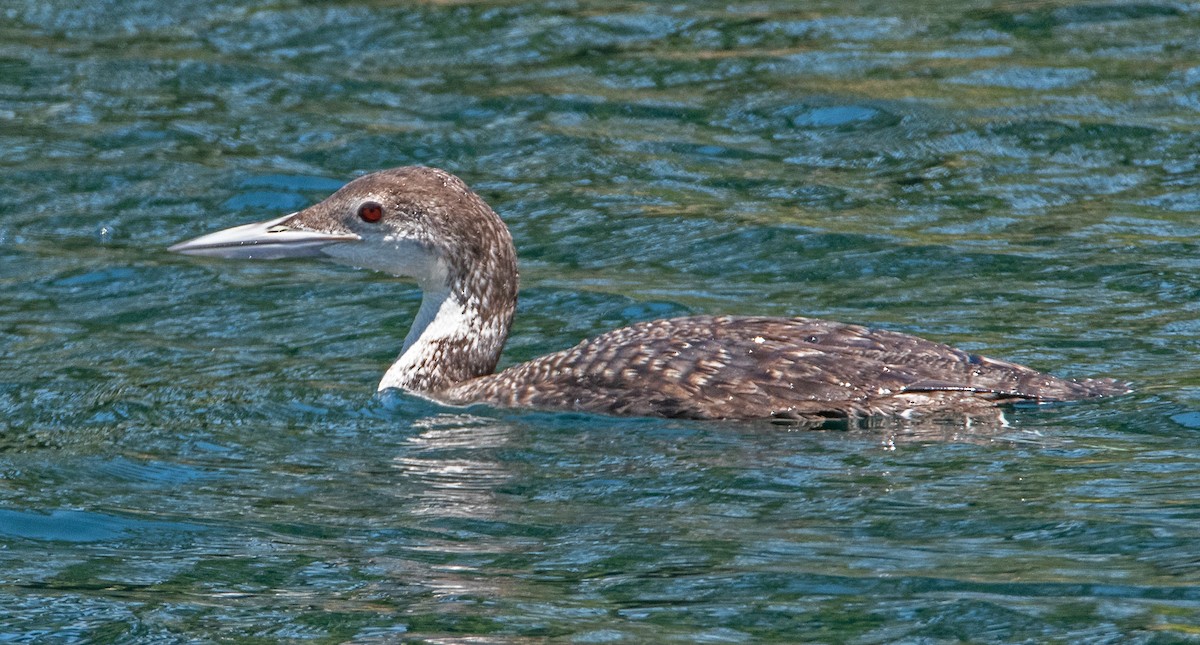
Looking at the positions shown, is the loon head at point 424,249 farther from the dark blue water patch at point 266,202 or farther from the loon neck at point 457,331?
the dark blue water patch at point 266,202

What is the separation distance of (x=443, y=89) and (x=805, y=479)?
→ 698cm

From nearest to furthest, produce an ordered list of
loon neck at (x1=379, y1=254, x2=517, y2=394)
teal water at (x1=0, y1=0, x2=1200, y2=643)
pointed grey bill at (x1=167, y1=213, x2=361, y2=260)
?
teal water at (x1=0, y1=0, x2=1200, y2=643), pointed grey bill at (x1=167, y1=213, x2=361, y2=260), loon neck at (x1=379, y1=254, x2=517, y2=394)

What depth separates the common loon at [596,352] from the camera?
24.2 feet

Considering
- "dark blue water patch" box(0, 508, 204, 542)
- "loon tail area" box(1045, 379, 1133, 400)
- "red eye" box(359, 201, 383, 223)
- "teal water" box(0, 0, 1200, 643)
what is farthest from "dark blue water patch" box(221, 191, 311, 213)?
"loon tail area" box(1045, 379, 1133, 400)

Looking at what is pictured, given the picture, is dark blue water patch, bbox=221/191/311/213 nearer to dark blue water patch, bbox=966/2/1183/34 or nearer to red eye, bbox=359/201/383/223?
red eye, bbox=359/201/383/223

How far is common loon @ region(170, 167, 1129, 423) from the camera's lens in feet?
24.2

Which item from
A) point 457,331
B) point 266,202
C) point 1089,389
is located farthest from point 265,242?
point 1089,389

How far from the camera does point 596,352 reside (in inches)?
311

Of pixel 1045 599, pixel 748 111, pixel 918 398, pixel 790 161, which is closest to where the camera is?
pixel 1045 599

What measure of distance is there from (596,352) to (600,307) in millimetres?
1618

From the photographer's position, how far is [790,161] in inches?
456

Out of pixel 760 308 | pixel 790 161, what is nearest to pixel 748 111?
pixel 790 161

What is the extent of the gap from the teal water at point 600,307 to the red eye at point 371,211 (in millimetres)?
771

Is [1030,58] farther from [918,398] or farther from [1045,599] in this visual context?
[1045,599]
